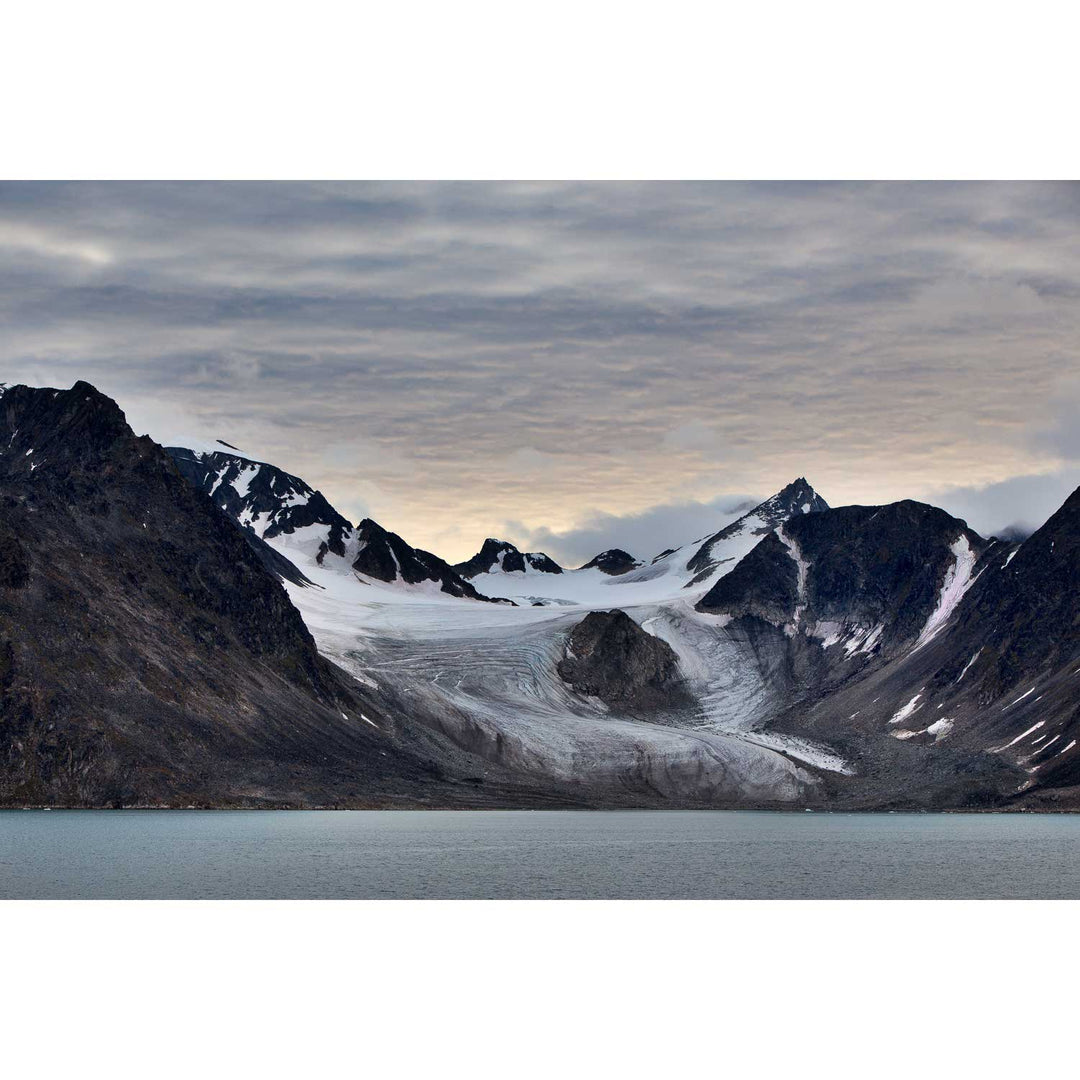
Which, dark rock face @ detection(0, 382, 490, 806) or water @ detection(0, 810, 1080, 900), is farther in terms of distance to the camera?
dark rock face @ detection(0, 382, 490, 806)

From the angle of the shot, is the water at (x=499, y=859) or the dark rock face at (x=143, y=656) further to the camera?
the dark rock face at (x=143, y=656)

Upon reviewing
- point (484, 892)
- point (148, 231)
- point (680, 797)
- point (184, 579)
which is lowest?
point (680, 797)

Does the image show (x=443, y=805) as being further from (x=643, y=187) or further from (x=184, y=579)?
(x=643, y=187)

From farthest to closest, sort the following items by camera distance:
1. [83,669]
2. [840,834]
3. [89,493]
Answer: [89,493] → [83,669] → [840,834]
